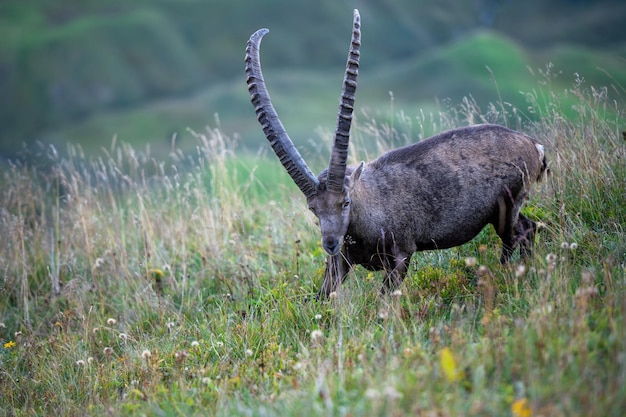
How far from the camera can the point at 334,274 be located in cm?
646

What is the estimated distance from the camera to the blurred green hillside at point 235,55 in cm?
9462

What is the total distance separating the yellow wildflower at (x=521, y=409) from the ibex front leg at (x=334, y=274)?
2.77m

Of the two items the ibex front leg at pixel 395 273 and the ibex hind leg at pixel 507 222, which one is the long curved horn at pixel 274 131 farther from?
the ibex hind leg at pixel 507 222

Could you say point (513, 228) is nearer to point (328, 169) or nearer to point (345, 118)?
point (328, 169)

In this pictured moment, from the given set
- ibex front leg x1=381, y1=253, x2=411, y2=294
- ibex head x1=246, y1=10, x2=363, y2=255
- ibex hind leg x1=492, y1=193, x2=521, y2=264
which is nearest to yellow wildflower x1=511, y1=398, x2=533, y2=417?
ibex front leg x1=381, y1=253, x2=411, y2=294

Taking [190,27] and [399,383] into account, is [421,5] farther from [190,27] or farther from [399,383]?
[399,383]

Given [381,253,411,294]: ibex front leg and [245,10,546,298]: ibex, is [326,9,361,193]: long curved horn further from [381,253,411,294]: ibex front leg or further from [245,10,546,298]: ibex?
[381,253,411,294]: ibex front leg

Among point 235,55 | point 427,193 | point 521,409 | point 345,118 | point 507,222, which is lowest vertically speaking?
point 521,409

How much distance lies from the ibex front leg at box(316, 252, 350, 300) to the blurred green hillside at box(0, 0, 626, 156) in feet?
238

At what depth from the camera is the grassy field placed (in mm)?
4105

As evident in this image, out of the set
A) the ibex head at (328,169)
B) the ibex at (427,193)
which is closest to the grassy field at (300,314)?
the ibex at (427,193)

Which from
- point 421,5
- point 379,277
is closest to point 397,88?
point 421,5

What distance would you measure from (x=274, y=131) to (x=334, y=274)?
5.41ft

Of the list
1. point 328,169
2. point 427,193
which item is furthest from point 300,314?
point 427,193
